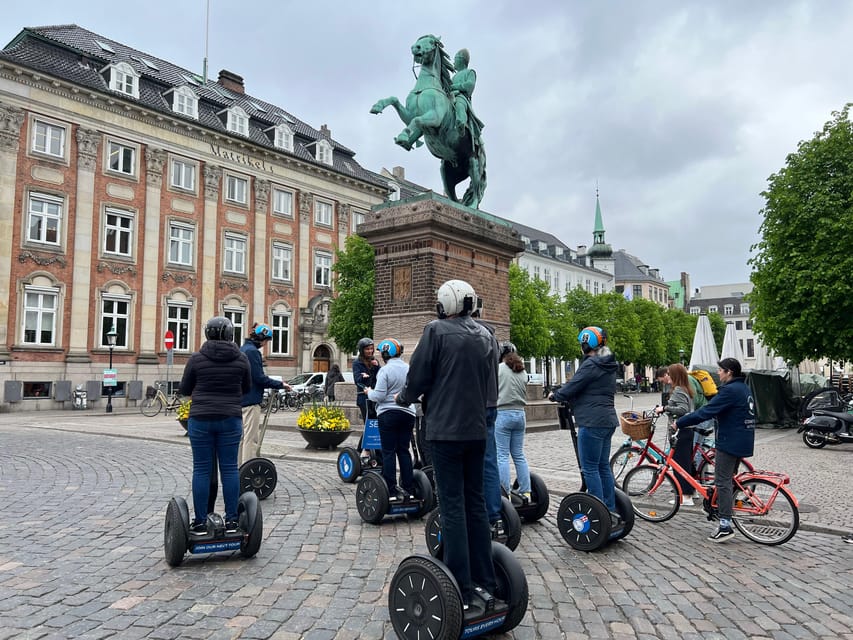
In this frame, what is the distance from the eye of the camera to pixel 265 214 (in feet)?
122

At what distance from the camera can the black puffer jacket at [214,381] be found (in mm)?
5023

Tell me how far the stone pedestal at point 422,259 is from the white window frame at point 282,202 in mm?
25383

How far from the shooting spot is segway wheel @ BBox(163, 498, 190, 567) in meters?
4.84

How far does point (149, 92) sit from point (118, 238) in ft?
26.3

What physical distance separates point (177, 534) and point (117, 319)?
2886 centimetres

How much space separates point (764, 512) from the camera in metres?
6.10

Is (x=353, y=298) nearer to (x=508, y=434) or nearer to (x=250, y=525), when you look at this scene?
(x=508, y=434)

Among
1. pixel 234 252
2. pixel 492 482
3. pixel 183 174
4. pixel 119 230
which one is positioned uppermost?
pixel 183 174

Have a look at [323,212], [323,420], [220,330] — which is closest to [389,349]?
[220,330]

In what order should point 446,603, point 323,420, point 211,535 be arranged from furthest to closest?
point 323,420
point 211,535
point 446,603

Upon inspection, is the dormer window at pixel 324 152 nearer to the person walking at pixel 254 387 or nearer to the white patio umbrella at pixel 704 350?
the white patio umbrella at pixel 704 350

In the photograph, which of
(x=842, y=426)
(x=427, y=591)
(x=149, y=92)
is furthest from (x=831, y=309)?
(x=149, y=92)

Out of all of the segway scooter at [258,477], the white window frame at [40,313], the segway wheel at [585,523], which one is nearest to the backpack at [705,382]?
the segway wheel at [585,523]

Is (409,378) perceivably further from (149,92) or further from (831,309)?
Answer: (149,92)
